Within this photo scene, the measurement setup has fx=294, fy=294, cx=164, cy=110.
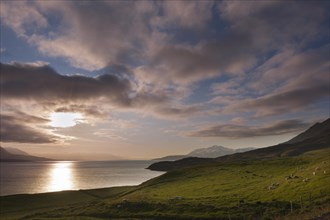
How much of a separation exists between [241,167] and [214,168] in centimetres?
1087

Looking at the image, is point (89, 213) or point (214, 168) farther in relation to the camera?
point (214, 168)

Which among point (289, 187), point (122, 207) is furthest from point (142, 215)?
point (289, 187)

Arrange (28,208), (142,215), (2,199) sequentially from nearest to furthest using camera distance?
(142,215), (28,208), (2,199)

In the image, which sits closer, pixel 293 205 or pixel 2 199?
pixel 293 205

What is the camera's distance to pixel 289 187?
62406 mm

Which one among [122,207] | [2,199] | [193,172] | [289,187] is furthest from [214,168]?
[2,199]

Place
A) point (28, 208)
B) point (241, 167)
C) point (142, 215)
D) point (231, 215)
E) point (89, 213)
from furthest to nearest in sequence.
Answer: point (241, 167) → point (28, 208) → point (89, 213) → point (142, 215) → point (231, 215)

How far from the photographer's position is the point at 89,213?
5991 cm

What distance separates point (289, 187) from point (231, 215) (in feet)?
71.6

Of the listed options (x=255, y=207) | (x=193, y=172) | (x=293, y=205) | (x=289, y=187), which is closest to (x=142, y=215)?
(x=255, y=207)

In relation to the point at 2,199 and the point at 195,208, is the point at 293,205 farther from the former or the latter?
the point at 2,199

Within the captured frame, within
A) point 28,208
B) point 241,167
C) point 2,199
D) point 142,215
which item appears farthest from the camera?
point 241,167

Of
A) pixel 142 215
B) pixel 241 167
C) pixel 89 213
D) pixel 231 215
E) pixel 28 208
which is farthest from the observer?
pixel 241 167

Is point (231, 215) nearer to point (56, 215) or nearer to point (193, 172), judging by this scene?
point (56, 215)
